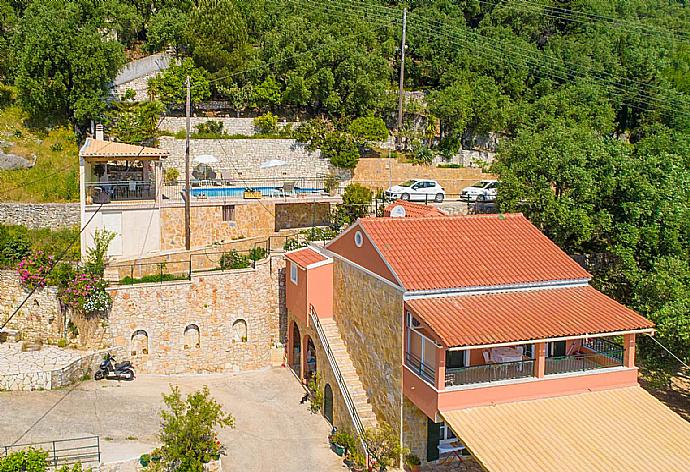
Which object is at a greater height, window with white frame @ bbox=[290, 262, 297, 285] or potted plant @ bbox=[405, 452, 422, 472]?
window with white frame @ bbox=[290, 262, 297, 285]

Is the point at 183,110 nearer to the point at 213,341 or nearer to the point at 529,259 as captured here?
the point at 213,341

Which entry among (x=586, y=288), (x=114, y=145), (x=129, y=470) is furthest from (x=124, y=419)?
(x=586, y=288)

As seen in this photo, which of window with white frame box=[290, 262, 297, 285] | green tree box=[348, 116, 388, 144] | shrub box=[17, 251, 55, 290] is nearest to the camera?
shrub box=[17, 251, 55, 290]

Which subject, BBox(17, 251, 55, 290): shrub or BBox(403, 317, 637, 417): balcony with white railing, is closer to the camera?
BBox(403, 317, 637, 417): balcony with white railing

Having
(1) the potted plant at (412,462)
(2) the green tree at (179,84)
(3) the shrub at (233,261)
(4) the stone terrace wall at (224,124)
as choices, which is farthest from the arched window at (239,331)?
(2) the green tree at (179,84)

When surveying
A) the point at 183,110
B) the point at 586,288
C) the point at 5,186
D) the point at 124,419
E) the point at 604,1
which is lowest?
the point at 124,419

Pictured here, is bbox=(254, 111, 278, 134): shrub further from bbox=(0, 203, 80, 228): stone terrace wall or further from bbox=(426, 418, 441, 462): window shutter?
bbox=(426, 418, 441, 462): window shutter

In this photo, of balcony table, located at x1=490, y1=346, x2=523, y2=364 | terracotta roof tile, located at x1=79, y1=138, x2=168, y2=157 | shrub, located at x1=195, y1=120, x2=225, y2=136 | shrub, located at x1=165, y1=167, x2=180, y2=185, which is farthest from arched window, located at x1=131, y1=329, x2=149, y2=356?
shrub, located at x1=195, y1=120, x2=225, y2=136
